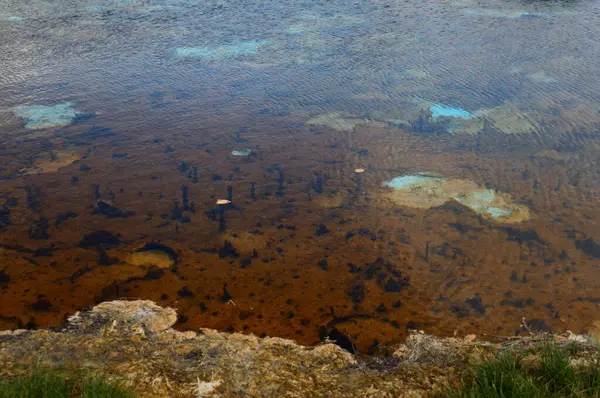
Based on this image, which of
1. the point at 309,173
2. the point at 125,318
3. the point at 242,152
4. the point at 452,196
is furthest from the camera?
the point at 242,152

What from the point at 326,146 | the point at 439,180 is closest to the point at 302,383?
the point at 439,180

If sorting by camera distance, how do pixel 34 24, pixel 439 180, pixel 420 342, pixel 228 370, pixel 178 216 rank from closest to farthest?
pixel 228 370 → pixel 420 342 → pixel 178 216 → pixel 439 180 → pixel 34 24

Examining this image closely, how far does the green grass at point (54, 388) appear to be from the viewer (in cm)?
275

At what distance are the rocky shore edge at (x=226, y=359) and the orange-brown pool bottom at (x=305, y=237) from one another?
0.20 meters

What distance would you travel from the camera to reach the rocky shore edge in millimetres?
3199

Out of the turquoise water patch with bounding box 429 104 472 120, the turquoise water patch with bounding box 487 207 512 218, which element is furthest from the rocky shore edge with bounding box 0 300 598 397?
the turquoise water patch with bounding box 429 104 472 120

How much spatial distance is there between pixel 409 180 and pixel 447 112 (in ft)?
6.26

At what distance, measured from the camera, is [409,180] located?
19.8 ft

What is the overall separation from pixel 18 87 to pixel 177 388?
22.5 ft

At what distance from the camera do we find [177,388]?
3172 millimetres

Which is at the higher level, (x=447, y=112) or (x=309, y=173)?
(x=447, y=112)

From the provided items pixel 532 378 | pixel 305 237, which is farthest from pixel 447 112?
pixel 532 378

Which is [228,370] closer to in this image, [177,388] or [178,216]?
[177,388]

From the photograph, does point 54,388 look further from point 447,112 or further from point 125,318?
point 447,112
